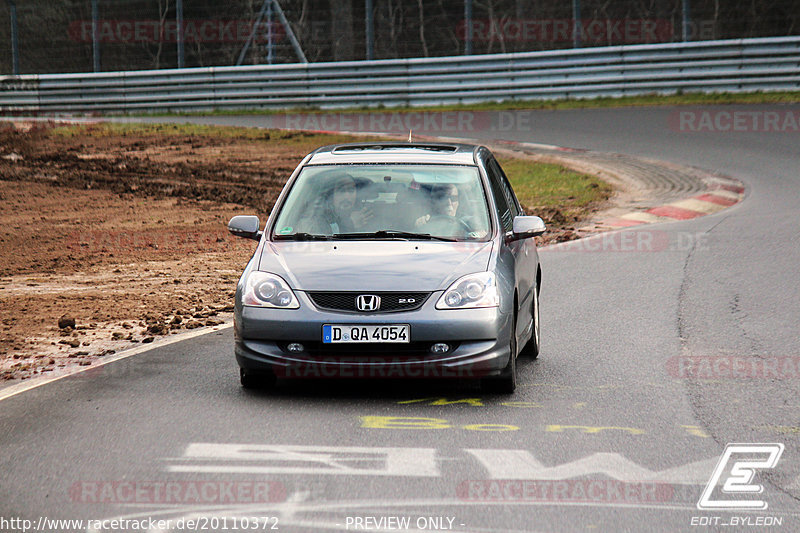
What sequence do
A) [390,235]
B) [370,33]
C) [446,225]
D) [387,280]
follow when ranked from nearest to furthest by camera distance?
[387,280] → [390,235] → [446,225] → [370,33]

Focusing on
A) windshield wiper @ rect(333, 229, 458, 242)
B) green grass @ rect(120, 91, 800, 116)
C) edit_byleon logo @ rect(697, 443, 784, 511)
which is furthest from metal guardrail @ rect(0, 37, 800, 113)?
edit_byleon logo @ rect(697, 443, 784, 511)

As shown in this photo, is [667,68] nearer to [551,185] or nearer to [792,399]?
[551,185]

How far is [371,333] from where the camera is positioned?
6.50 meters

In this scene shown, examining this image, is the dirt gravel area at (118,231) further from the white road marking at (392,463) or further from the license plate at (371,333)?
the white road marking at (392,463)

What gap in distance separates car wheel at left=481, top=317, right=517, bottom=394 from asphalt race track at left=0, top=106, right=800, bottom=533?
0.10 m

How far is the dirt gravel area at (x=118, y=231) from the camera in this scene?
9250mm

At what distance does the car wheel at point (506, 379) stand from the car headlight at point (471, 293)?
0.94ft

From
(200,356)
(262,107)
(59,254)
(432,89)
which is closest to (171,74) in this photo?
(262,107)

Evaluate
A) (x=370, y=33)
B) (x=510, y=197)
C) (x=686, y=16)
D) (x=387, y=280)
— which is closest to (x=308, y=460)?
(x=387, y=280)

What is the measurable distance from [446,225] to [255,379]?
1619mm

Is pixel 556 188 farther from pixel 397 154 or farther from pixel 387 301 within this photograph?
pixel 387 301

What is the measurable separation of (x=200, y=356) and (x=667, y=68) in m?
18.5

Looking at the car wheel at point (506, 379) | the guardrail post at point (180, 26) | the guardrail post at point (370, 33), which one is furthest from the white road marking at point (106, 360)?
the guardrail post at point (180, 26)

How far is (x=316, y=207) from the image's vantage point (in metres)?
7.62
